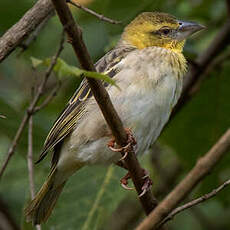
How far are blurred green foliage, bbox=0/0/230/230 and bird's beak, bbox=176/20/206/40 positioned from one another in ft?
0.52

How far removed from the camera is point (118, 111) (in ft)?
10.5

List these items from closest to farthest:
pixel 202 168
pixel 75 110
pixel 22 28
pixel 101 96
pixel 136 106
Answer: pixel 202 168, pixel 101 96, pixel 22 28, pixel 136 106, pixel 75 110

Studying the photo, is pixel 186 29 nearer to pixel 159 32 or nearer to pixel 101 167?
pixel 159 32

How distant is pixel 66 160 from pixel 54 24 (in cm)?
110

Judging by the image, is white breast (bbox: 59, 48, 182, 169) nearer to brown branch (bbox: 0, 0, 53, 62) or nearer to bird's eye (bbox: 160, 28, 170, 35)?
bird's eye (bbox: 160, 28, 170, 35)

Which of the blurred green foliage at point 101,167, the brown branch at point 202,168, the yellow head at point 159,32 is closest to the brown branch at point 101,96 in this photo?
the brown branch at point 202,168

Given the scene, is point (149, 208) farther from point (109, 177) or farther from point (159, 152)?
point (159, 152)

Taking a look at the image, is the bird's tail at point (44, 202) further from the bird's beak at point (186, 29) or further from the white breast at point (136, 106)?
the bird's beak at point (186, 29)

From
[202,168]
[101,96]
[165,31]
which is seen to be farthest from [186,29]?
[202,168]

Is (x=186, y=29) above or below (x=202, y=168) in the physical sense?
below

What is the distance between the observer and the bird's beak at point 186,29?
373 centimetres

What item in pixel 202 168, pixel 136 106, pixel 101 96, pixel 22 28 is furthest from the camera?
pixel 136 106

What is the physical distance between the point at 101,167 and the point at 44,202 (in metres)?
0.48

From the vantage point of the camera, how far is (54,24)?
4031 millimetres
